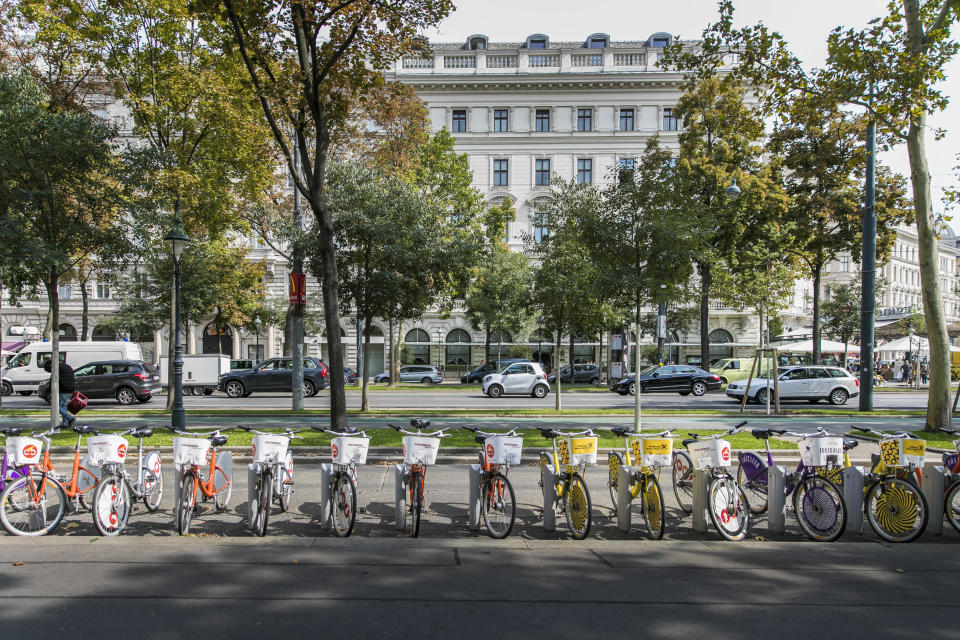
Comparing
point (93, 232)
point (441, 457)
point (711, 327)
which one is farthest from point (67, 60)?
point (711, 327)

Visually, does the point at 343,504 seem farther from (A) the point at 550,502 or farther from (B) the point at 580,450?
(B) the point at 580,450

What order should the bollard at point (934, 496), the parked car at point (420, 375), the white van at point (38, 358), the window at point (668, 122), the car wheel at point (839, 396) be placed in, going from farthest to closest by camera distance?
the window at point (668, 122) < the parked car at point (420, 375) < the white van at point (38, 358) < the car wheel at point (839, 396) < the bollard at point (934, 496)

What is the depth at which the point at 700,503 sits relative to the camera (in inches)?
246

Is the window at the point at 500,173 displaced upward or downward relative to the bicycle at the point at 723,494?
upward

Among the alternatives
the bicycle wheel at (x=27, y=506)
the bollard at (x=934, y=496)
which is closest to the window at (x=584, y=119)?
the bollard at (x=934, y=496)

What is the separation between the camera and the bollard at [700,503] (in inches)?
245

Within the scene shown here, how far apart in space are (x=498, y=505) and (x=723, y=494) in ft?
7.32

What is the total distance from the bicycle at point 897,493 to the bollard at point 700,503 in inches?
63.1

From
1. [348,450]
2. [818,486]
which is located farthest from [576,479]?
[818,486]

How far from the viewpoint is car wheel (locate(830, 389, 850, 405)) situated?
22.1 m

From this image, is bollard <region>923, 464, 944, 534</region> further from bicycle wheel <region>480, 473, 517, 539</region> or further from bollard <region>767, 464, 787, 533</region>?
→ bicycle wheel <region>480, 473, 517, 539</region>

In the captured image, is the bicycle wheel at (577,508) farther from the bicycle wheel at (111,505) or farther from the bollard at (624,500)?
the bicycle wheel at (111,505)

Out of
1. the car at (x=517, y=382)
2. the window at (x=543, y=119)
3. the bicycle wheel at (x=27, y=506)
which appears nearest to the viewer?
the bicycle wheel at (x=27, y=506)

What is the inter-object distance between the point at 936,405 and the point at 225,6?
52.9 ft
